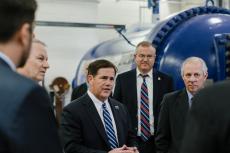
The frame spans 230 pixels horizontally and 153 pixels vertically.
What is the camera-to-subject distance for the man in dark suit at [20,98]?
4.22 ft

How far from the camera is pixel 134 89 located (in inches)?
183

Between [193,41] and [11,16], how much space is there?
3.97m

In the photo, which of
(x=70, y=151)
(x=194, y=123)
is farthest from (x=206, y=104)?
(x=70, y=151)

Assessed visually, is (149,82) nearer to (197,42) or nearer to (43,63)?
(197,42)

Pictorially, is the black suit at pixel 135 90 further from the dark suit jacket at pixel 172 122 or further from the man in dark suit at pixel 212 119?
the man in dark suit at pixel 212 119

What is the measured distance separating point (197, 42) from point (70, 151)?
92.0 inches

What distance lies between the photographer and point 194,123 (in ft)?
5.38

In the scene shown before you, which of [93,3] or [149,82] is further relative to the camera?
[93,3]

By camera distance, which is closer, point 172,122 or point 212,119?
point 212,119

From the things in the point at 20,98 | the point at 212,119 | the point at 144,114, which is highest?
the point at 20,98

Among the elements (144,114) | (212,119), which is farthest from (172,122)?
(212,119)

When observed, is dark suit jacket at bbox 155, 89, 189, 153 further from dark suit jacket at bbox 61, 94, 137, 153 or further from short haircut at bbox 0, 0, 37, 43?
short haircut at bbox 0, 0, 37, 43

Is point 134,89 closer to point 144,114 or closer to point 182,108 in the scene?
point 144,114

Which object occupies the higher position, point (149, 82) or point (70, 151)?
point (149, 82)
